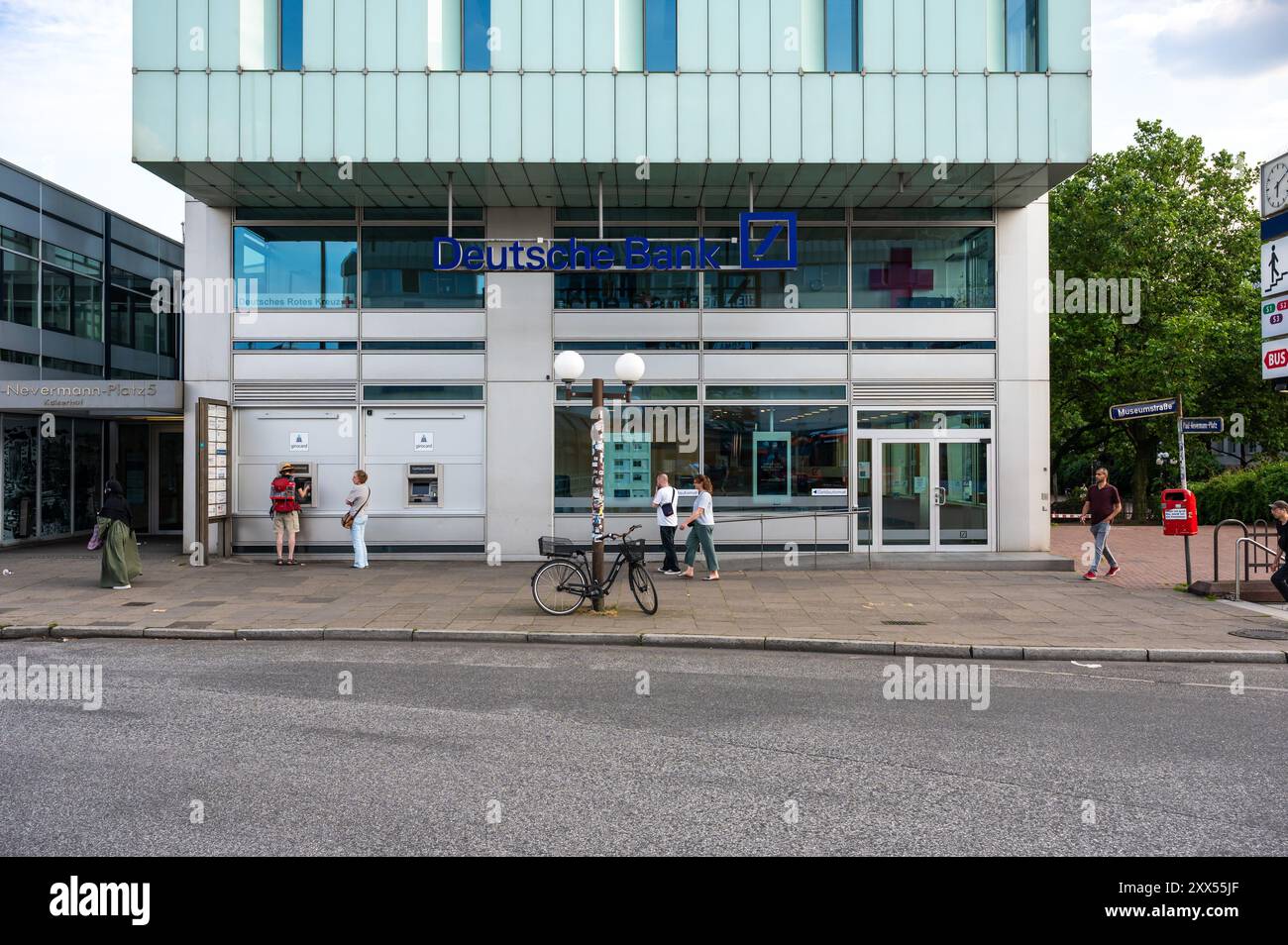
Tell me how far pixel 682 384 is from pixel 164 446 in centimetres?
1284

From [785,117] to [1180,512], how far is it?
8.71 meters

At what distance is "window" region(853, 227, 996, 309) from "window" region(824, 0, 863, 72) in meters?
2.93

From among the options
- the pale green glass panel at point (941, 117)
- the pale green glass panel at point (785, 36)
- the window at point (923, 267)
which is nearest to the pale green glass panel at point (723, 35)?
the pale green glass panel at point (785, 36)

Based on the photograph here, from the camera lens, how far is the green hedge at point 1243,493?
86.2 feet

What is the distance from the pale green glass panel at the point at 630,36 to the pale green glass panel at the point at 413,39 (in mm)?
3180

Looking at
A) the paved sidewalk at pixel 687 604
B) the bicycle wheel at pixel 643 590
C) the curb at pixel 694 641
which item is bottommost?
the curb at pixel 694 641

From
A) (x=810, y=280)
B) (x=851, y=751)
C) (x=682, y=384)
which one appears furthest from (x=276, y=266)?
(x=851, y=751)

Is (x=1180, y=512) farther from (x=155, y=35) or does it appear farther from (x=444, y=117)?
(x=155, y=35)

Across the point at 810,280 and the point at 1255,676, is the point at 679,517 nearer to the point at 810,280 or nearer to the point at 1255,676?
the point at 810,280

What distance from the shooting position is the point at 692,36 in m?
16.0

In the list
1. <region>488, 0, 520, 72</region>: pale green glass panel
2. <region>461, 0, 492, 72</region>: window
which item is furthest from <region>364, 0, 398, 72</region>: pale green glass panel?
<region>488, 0, 520, 72</region>: pale green glass panel

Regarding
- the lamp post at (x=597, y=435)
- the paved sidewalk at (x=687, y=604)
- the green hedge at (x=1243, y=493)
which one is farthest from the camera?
the green hedge at (x=1243, y=493)

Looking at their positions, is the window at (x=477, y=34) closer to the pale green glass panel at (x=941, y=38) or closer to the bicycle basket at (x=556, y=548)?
the pale green glass panel at (x=941, y=38)

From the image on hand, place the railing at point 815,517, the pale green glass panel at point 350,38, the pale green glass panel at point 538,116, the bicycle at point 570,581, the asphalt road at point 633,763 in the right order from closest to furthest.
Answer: the asphalt road at point 633,763, the bicycle at point 570,581, the pale green glass panel at point 538,116, the pale green glass panel at point 350,38, the railing at point 815,517
